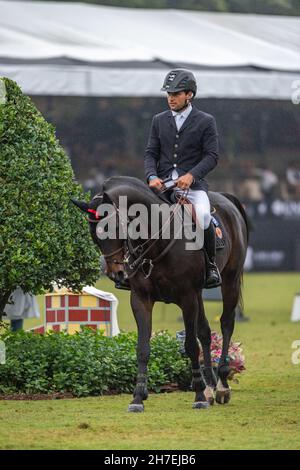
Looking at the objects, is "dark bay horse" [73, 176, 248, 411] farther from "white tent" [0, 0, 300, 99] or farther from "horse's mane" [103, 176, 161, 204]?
"white tent" [0, 0, 300, 99]

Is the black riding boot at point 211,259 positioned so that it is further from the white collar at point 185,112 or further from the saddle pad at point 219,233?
the white collar at point 185,112

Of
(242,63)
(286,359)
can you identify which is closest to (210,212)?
(286,359)

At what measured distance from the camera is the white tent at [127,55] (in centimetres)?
1981

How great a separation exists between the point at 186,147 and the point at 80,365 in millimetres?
2236

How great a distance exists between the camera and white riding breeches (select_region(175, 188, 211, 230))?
33.9ft

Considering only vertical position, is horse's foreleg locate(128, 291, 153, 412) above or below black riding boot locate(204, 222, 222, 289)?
below

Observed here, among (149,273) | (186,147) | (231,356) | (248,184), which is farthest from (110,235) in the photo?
(248,184)

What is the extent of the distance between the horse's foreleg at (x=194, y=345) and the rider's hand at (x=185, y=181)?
3.05 feet

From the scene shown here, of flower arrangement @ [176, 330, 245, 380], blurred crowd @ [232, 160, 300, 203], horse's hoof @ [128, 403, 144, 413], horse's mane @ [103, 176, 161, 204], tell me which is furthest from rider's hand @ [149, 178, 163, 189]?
blurred crowd @ [232, 160, 300, 203]

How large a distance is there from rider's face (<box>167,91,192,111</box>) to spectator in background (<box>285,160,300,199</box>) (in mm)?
22049

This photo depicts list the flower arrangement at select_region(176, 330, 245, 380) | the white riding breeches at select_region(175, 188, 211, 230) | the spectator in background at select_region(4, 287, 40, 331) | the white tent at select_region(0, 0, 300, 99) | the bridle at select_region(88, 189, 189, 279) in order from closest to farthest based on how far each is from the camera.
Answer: the bridle at select_region(88, 189, 189, 279)
the white riding breeches at select_region(175, 188, 211, 230)
the flower arrangement at select_region(176, 330, 245, 380)
the spectator in background at select_region(4, 287, 40, 331)
the white tent at select_region(0, 0, 300, 99)

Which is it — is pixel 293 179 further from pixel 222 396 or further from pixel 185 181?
pixel 185 181

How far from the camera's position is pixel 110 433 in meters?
8.73

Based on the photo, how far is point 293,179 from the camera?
33531 millimetres
